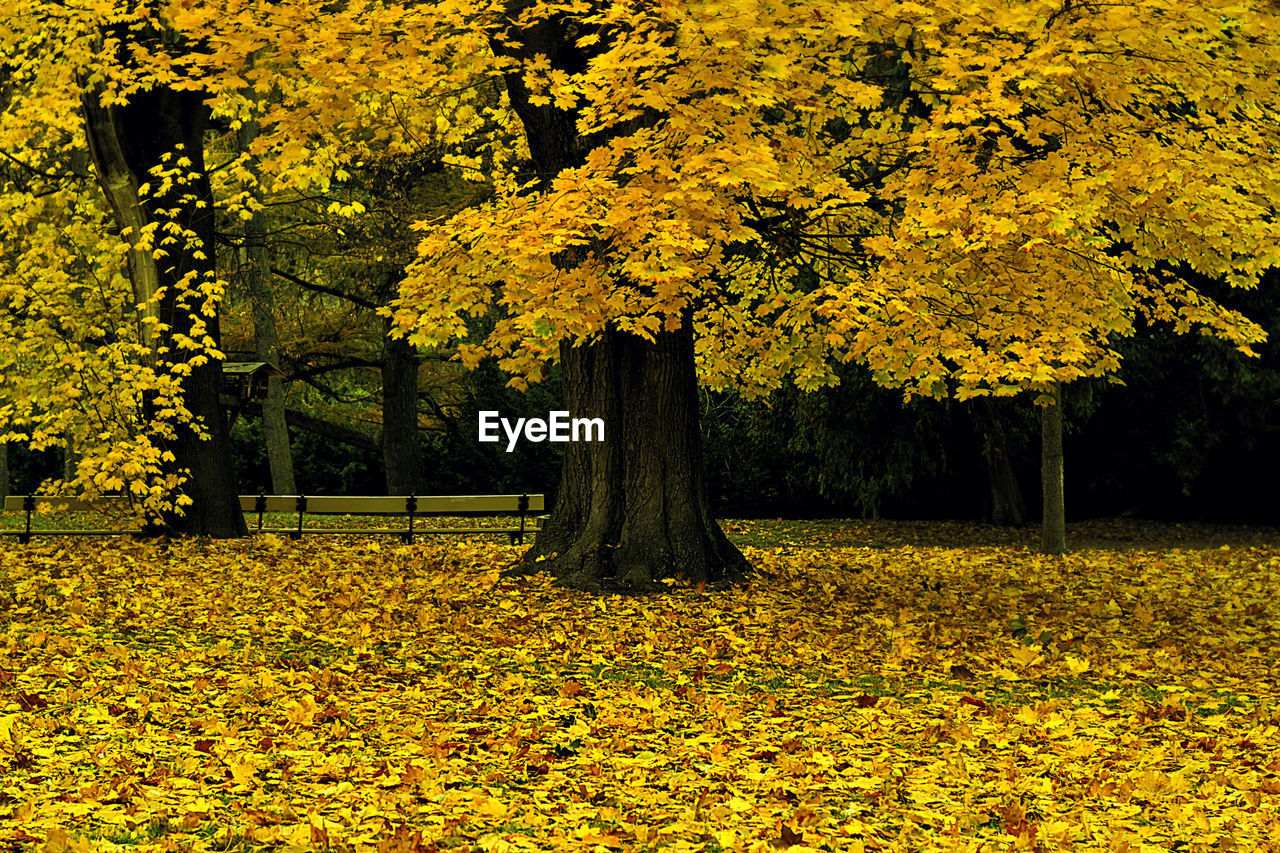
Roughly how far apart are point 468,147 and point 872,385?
23.9 ft

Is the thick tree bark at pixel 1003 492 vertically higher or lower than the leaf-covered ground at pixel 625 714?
higher

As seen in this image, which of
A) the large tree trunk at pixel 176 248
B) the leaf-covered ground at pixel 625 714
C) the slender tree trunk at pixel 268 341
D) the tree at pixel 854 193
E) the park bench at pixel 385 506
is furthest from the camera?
the slender tree trunk at pixel 268 341

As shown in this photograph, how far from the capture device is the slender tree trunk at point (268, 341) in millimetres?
22719

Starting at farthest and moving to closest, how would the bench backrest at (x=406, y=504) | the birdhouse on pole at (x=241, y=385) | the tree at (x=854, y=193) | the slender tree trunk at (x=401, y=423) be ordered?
the slender tree trunk at (x=401, y=423), the birdhouse on pole at (x=241, y=385), the bench backrest at (x=406, y=504), the tree at (x=854, y=193)

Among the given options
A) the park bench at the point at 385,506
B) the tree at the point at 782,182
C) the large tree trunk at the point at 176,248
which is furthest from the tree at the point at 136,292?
the tree at the point at 782,182

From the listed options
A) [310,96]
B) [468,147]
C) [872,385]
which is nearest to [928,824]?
[310,96]

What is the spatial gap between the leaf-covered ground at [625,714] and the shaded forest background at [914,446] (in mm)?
8266

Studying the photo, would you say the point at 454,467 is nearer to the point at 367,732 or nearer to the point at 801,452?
the point at 801,452

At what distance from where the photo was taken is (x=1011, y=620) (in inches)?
388

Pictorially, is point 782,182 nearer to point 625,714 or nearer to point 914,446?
point 625,714

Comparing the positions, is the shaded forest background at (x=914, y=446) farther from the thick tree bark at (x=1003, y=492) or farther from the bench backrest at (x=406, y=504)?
the bench backrest at (x=406, y=504)

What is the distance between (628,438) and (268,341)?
45.0ft

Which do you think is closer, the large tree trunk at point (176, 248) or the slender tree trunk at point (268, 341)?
the large tree trunk at point (176, 248)

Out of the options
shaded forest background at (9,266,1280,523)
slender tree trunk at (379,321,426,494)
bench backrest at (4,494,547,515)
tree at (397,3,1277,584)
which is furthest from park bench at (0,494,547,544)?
slender tree trunk at (379,321,426,494)
